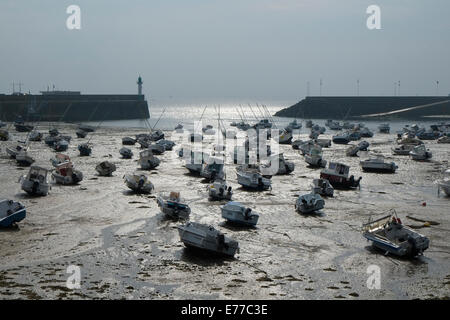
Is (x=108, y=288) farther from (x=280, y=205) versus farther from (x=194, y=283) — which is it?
(x=280, y=205)

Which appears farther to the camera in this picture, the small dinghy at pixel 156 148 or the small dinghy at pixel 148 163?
the small dinghy at pixel 156 148

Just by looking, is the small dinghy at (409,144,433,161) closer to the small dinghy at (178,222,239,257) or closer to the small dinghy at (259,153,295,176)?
the small dinghy at (259,153,295,176)

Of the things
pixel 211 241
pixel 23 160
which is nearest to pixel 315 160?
pixel 23 160

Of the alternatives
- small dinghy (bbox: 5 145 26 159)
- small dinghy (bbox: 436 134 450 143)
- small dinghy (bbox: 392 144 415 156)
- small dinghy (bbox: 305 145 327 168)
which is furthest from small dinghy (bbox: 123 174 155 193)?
small dinghy (bbox: 436 134 450 143)

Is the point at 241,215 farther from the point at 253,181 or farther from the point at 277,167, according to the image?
the point at 277,167

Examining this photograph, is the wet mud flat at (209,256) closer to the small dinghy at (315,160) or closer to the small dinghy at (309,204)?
the small dinghy at (309,204)

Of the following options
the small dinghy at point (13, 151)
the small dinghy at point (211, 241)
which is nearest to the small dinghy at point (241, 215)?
the small dinghy at point (211, 241)
